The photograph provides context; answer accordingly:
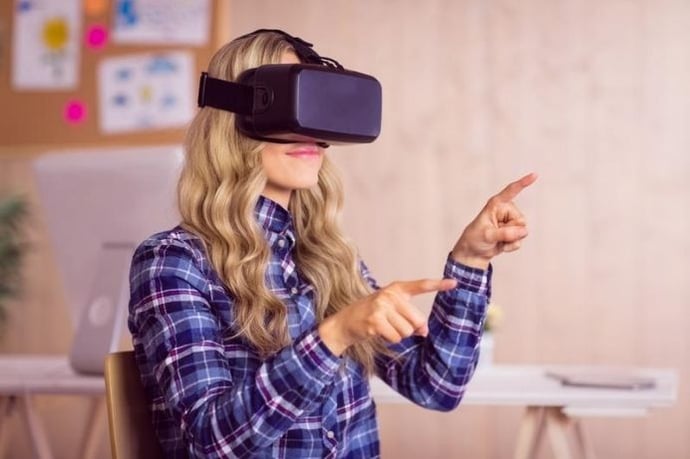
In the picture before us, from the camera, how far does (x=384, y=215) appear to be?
4.06 metres

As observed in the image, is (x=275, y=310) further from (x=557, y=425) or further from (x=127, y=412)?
(x=557, y=425)

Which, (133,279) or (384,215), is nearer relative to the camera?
(133,279)

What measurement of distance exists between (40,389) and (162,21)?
225 cm

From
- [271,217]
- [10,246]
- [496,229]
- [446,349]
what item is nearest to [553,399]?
[446,349]

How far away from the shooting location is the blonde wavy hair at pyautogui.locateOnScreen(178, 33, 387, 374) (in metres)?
1.43

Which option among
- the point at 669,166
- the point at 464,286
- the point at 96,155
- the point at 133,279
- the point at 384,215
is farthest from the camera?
the point at 384,215

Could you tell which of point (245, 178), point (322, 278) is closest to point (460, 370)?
point (322, 278)

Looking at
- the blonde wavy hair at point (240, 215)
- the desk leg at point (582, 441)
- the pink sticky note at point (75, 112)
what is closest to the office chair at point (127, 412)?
the blonde wavy hair at point (240, 215)

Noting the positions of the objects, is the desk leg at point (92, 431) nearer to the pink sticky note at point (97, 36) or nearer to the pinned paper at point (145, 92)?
the pinned paper at point (145, 92)

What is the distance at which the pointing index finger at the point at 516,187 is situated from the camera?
147cm

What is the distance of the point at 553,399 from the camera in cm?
209

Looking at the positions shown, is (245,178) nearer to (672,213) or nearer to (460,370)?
(460,370)

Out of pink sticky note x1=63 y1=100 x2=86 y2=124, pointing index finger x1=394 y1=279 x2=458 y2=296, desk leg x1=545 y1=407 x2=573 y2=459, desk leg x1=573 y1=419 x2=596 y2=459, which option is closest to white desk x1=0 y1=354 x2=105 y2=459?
desk leg x1=545 y1=407 x2=573 y2=459

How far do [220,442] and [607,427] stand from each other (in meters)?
2.88
